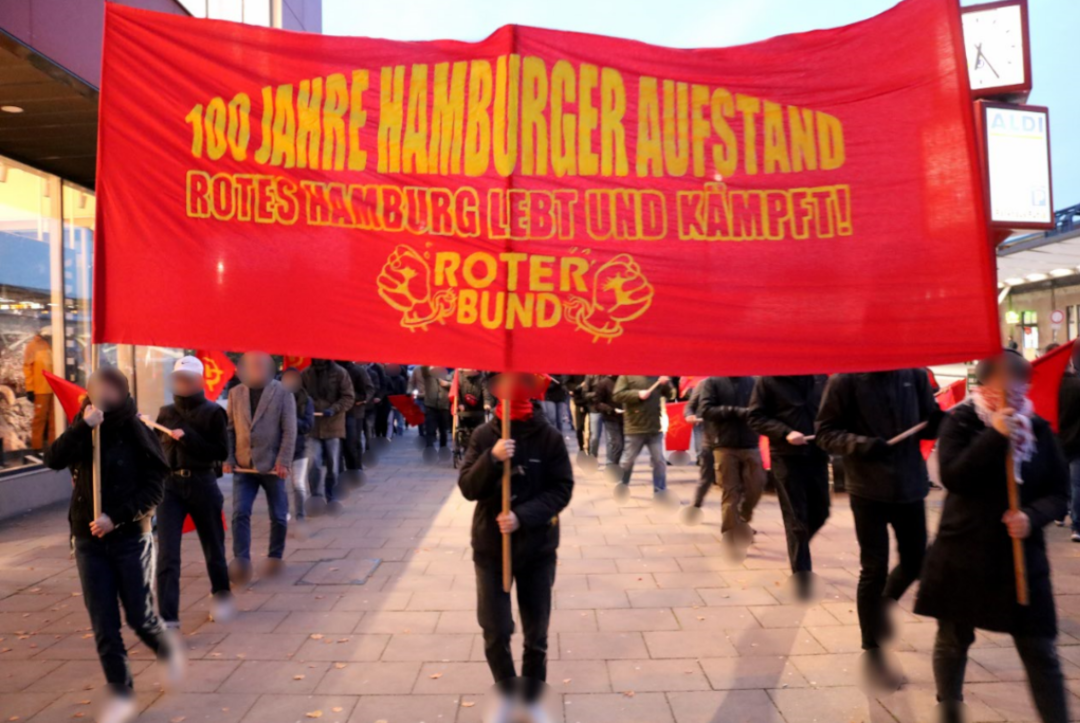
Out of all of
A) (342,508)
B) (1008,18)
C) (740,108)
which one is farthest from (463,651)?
(1008,18)

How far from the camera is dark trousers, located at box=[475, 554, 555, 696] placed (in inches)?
164

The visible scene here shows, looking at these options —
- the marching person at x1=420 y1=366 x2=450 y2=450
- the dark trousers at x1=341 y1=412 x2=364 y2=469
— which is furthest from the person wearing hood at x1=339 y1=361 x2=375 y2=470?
the marching person at x1=420 y1=366 x2=450 y2=450

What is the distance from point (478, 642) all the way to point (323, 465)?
215 inches

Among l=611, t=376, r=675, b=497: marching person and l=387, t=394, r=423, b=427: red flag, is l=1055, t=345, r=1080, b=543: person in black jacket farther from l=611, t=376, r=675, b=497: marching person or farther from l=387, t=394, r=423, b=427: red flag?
l=387, t=394, r=423, b=427: red flag

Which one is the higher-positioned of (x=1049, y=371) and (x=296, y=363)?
(x=296, y=363)

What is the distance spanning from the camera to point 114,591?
181 inches

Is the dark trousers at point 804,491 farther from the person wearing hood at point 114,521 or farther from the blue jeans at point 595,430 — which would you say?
the blue jeans at point 595,430

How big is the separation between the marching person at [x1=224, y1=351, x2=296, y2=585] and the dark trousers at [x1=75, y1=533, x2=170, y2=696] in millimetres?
2382

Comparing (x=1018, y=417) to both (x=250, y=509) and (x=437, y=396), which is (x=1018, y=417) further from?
(x=437, y=396)

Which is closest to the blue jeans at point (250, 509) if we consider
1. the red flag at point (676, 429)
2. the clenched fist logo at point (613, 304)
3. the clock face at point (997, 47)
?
the clenched fist logo at point (613, 304)

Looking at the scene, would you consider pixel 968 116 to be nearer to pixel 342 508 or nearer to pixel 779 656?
pixel 779 656

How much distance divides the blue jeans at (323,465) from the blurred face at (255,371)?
2670mm

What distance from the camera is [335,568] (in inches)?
303

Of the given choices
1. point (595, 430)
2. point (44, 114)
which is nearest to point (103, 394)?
point (44, 114)
